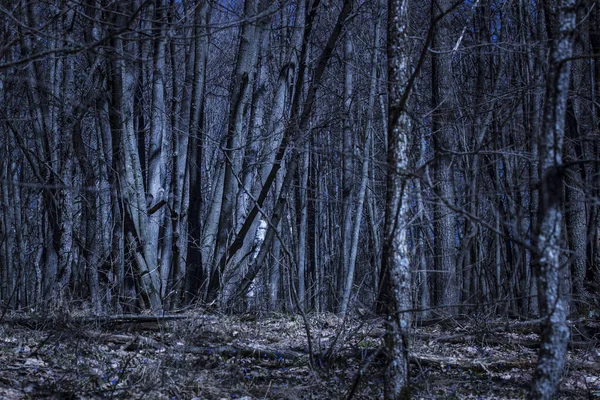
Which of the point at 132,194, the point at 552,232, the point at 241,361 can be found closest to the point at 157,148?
the point at 132,194

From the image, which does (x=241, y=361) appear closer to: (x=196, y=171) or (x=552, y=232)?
(x=552, y=232)

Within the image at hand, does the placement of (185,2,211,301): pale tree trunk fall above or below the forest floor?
above

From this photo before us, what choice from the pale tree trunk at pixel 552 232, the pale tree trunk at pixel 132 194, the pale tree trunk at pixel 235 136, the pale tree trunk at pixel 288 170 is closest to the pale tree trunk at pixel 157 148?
A: the pale tree trunk at pixel 132 194

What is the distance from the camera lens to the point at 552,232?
11.4ft

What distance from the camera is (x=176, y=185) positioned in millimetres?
10500

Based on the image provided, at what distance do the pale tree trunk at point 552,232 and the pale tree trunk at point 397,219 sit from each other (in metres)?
0.90

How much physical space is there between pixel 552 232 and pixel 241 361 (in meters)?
3.51

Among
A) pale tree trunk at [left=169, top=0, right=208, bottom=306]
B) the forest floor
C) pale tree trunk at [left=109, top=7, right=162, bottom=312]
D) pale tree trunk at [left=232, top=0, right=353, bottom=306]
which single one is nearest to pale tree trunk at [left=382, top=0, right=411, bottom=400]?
the forest floor

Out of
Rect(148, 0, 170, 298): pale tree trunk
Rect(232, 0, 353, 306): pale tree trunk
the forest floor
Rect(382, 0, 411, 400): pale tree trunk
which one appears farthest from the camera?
Rect(148, 0, 170, 298): pale tree trunk

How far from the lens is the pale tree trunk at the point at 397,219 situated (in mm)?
4109

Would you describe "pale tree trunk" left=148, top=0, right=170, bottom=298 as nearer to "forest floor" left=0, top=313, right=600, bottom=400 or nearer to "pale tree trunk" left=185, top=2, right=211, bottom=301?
"pale tree trunk" left=185, top=2, right=211, bottom=301

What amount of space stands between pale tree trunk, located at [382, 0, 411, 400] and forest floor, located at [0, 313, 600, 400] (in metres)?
0.23

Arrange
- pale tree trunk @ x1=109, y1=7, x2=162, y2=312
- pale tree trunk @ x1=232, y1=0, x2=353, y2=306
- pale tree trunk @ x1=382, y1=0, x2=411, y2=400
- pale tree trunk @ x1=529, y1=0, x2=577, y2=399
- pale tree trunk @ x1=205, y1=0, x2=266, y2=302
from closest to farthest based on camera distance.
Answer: pale tree trunk @ x1=529, y1=0, x2=577, y2=399, pale tree trunk @ x1=382, y1=0, x2=411, y2=400, pale tree trunk @ x1=109, y1=7, x2=162, y2=312, pale tree trunk @ x1=232, y1=0, x2=353, y2=306, pale tree trunk @ x1=205, y1=0, x2=266, y2=302

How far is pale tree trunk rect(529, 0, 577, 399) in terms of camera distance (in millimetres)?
3449
